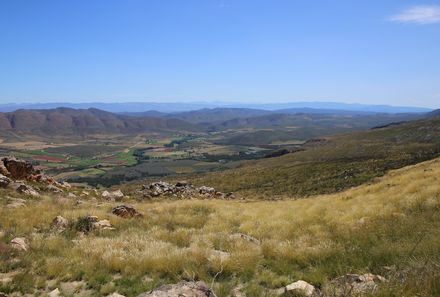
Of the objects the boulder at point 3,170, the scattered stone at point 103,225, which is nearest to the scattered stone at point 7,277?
the scattered stone at point 103,225

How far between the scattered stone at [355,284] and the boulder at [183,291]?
1958mm

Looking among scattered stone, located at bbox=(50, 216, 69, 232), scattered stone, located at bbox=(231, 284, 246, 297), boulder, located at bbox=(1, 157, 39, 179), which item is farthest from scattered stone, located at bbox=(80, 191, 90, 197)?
scattered stone, located at bbox=(231, 284, 246, 297)

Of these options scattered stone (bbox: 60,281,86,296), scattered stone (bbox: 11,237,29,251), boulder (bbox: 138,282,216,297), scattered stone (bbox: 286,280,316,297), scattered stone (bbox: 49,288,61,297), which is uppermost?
→ boulder (bbox: 138,282,216,297)

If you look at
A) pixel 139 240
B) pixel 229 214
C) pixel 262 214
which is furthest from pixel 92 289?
pixel 262 214

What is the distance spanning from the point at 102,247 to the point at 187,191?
25.2 m

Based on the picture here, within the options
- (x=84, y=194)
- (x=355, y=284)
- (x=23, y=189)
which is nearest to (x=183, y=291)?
(x=355, y=284)

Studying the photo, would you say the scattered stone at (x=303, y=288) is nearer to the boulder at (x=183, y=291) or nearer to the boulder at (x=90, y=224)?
the boulder at (x=183, y=291)

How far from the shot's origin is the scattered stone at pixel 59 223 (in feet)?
39.6

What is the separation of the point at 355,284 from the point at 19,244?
793cm

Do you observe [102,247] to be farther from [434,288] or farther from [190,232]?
[434,288]

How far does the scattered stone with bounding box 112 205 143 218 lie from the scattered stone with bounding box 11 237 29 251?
17.5 feet

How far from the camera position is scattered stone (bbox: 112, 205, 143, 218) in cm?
1516

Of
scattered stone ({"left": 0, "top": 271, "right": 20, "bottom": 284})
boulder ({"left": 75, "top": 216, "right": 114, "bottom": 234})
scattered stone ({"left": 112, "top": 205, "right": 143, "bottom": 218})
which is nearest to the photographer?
scattered stone ({"left": 0, "top": 271, "right": 20, "bottom": 284})

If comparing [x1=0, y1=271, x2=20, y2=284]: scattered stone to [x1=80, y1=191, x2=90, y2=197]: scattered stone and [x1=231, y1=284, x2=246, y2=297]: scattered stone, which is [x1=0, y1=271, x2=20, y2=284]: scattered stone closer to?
[x1=231, y1=284, x2=246, y2=297]: scattered stone
